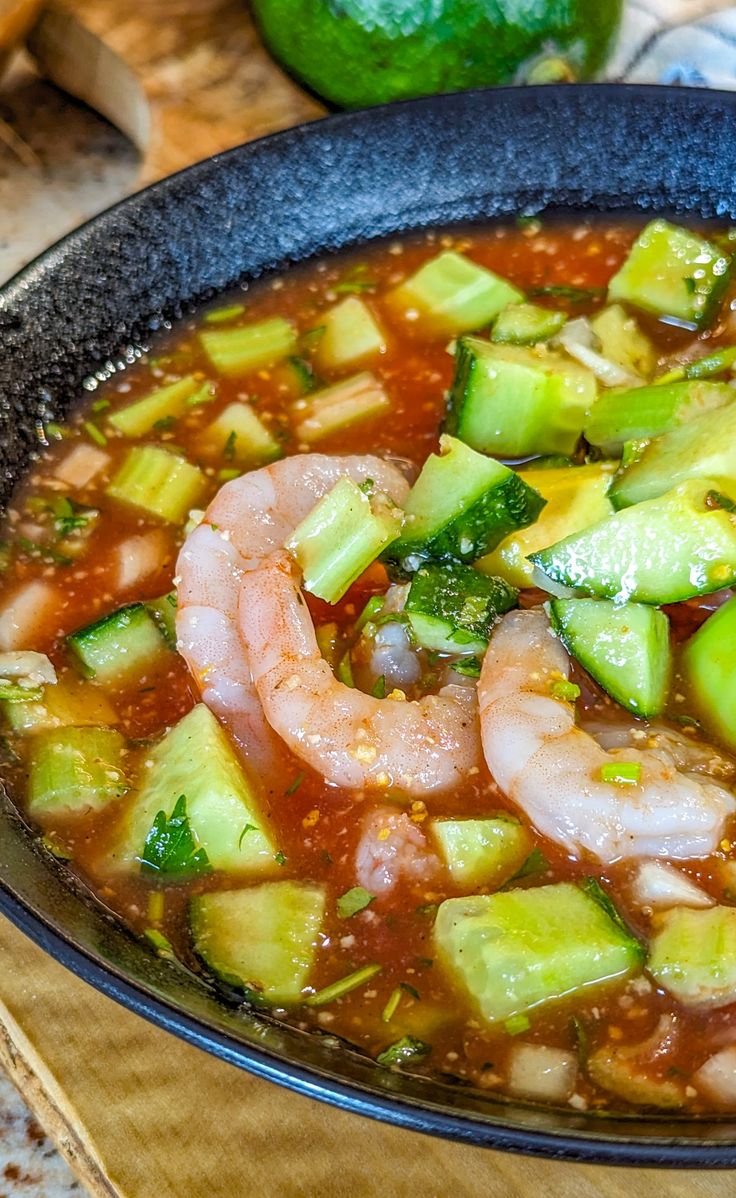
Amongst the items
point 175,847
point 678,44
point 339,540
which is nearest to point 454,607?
point 339,540

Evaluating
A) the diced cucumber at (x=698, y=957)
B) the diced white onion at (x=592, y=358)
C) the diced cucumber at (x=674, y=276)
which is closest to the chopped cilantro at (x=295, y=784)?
the diced cucumber at (x=698, y=957)

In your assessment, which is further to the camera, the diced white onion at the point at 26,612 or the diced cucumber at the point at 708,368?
A: the diced cucumber at the point at 708,368

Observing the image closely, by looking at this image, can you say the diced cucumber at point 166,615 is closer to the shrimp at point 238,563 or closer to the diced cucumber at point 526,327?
the shrimp at point 238,563

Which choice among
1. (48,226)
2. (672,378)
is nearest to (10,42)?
(48,226)

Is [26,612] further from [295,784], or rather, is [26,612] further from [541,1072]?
[541,1072]

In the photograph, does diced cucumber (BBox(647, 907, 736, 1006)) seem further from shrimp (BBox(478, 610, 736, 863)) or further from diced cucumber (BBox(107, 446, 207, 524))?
diced cucumber (BBox(107, 446, 207, 524))

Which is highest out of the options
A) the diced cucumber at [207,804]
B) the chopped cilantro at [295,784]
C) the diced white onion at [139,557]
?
the diced white onion at [139,557]
